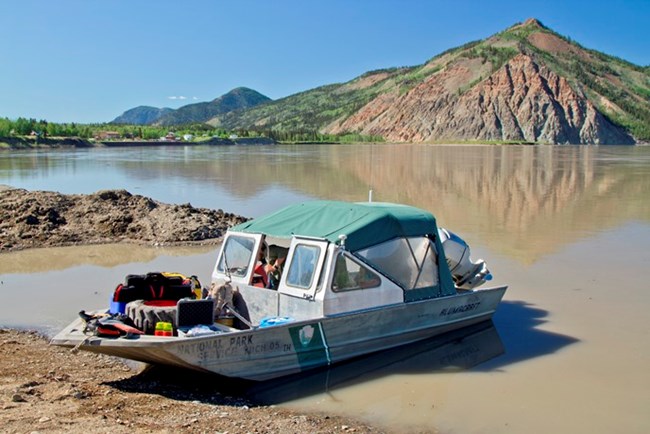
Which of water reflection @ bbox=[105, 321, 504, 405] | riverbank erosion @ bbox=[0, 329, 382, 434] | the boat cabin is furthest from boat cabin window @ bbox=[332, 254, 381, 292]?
riverbank erosion @ bbox=[0, 329, 382, 434]

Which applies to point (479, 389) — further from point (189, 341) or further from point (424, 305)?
point (189, 341)

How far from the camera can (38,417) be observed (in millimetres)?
7250

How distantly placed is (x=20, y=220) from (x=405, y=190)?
74.2 ft

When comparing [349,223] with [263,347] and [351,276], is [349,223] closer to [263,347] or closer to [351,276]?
[351,276]

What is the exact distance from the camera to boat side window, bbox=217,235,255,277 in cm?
1089

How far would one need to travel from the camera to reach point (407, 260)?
1105 cm

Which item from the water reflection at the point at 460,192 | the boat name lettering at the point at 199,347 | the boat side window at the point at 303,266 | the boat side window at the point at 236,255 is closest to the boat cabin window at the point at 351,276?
the boat side window at the point at 303,266

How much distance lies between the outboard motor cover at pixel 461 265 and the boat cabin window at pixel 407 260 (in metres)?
1.44

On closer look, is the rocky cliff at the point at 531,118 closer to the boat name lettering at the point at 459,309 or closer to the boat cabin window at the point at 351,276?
the boat name lettering at the point at 459,309

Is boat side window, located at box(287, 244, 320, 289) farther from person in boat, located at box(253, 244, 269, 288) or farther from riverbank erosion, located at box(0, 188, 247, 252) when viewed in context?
riverbank erosion, located at box(0, 188, 247, 252)

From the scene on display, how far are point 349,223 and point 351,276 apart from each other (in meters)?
0.93

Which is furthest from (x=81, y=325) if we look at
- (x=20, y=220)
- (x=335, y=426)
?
(x=20, y=220)

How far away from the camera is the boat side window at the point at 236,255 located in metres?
10.9

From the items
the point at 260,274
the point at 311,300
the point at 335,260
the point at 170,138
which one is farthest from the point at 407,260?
the point at 170,138
